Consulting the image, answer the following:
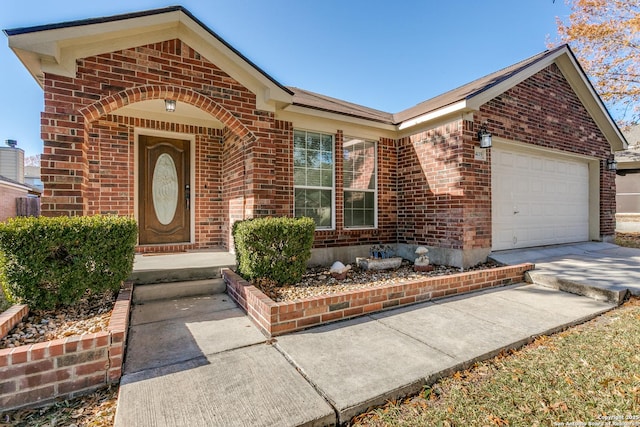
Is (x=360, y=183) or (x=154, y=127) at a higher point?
(x=154, y=127)

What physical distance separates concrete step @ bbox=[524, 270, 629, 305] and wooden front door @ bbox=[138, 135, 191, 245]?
6892 millimetres

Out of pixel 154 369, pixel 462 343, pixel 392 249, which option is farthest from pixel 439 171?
pixel 154 369

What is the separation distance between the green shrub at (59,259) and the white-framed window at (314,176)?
11.3 feet

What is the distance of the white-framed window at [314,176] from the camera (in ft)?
20.6

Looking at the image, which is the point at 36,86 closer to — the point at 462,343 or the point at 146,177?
the point at 146,177

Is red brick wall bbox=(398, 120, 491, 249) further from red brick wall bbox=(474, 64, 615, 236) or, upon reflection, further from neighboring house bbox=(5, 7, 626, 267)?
red brick wall bbox=(474, 64, 615, 236)

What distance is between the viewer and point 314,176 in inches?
254

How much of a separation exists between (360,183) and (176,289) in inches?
175

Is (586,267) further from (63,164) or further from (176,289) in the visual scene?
(63,164)

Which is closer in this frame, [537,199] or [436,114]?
[436,114]

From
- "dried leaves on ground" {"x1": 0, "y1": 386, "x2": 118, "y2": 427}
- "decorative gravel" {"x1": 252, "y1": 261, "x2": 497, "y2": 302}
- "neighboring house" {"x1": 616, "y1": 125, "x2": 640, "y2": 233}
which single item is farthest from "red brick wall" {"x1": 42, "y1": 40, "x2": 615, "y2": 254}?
"neighboring house" {"x1": 616, "y1": 125, "x2": 640, "y2": 233}

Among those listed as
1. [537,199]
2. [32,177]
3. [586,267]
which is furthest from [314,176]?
[32,177]

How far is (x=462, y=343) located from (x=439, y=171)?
414cm

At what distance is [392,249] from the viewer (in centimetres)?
708
